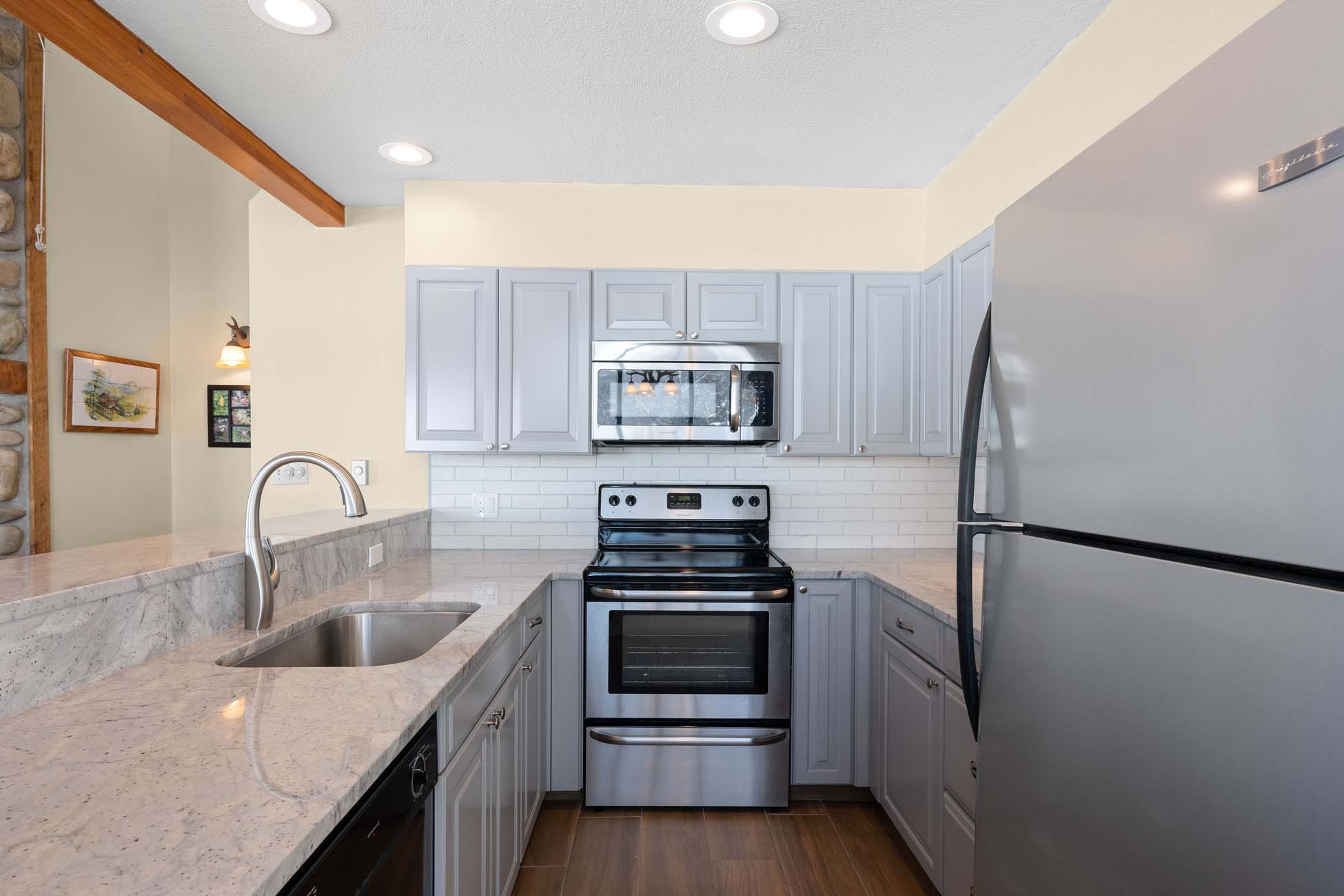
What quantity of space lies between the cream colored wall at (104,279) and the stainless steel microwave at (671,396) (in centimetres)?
263

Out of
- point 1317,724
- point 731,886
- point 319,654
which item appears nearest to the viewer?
point 1317,724

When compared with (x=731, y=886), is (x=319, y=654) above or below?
above

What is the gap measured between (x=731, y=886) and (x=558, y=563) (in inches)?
49.0

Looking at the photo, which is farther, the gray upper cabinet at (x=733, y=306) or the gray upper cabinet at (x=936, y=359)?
the gray upper cabinet at (x=733, y=306)

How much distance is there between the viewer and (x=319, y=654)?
5.64 ft

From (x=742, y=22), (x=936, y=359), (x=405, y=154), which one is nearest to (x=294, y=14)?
(x=405, y=154)

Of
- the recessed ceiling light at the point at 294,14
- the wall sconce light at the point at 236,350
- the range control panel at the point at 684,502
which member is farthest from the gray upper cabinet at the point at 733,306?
the wall sconce light at the point at 236,350

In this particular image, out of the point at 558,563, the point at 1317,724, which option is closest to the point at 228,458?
the point at 558,563

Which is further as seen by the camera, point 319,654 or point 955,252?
point 955,252

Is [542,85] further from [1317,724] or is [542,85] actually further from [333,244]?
[1317,724]

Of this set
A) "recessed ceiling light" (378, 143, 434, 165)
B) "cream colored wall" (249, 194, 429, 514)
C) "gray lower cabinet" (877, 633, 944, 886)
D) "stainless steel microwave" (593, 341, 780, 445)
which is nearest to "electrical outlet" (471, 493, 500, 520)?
"cream colored wall" (249, 194, 429, 514)

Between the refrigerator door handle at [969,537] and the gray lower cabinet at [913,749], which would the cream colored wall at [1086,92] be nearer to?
the refrigerator door handle at [969,537]

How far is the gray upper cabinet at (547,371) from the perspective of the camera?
269cm

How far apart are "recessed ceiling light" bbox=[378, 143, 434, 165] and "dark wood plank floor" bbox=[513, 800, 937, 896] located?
8.33 ft
